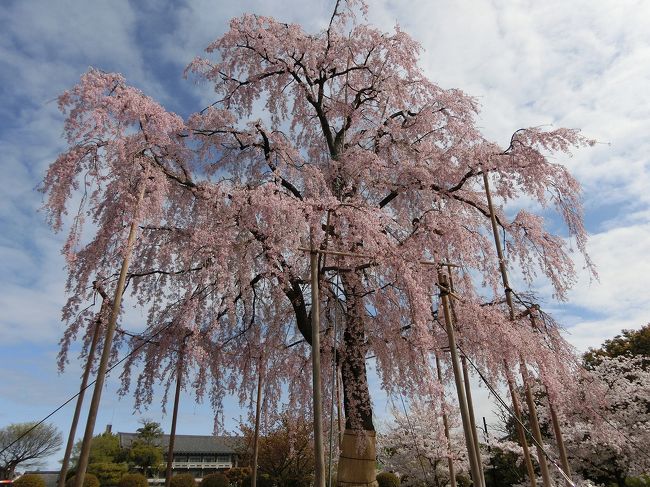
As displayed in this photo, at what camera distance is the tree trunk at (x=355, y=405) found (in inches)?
355

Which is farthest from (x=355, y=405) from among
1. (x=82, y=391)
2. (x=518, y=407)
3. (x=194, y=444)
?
(x=194, y=444)

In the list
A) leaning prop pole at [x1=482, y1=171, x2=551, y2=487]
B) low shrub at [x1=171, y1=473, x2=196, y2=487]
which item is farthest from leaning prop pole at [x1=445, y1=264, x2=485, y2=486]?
low shrub at [x1=171, y1=473, x2=196, y2=487]

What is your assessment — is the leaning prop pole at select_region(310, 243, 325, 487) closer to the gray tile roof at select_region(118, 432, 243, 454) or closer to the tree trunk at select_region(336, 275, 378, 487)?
the tree trunk at select_region(336, 275, 378, 487)

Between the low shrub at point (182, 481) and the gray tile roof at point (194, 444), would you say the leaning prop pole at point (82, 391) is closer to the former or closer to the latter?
the low shrub at point (182, 481)

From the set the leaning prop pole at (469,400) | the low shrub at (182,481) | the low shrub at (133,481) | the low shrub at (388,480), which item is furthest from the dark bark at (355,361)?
the low shrub at (133,481)

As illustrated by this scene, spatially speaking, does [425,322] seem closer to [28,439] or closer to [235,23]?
[235,23]

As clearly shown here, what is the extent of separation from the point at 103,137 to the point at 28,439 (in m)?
42.3

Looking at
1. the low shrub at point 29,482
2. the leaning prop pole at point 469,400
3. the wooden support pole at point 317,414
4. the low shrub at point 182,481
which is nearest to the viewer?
the wooden support pole at point 317,414

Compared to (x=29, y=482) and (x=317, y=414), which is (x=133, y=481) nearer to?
(x=29, y=482)

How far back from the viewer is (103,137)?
8.55 metres

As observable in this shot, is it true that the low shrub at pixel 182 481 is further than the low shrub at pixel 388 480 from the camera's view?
Answer: No

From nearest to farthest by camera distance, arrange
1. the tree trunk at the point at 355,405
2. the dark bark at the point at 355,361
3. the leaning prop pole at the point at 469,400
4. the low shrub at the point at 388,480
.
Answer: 1. the leaning prop pole at the point at 469,400
2. the tree trunk at the point at 355,405
3. the dark bark at the point at 355,361
4. the low shrub at the point at 388,480

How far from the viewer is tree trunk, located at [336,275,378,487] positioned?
9023mm

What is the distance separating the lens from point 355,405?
30.5 feet
